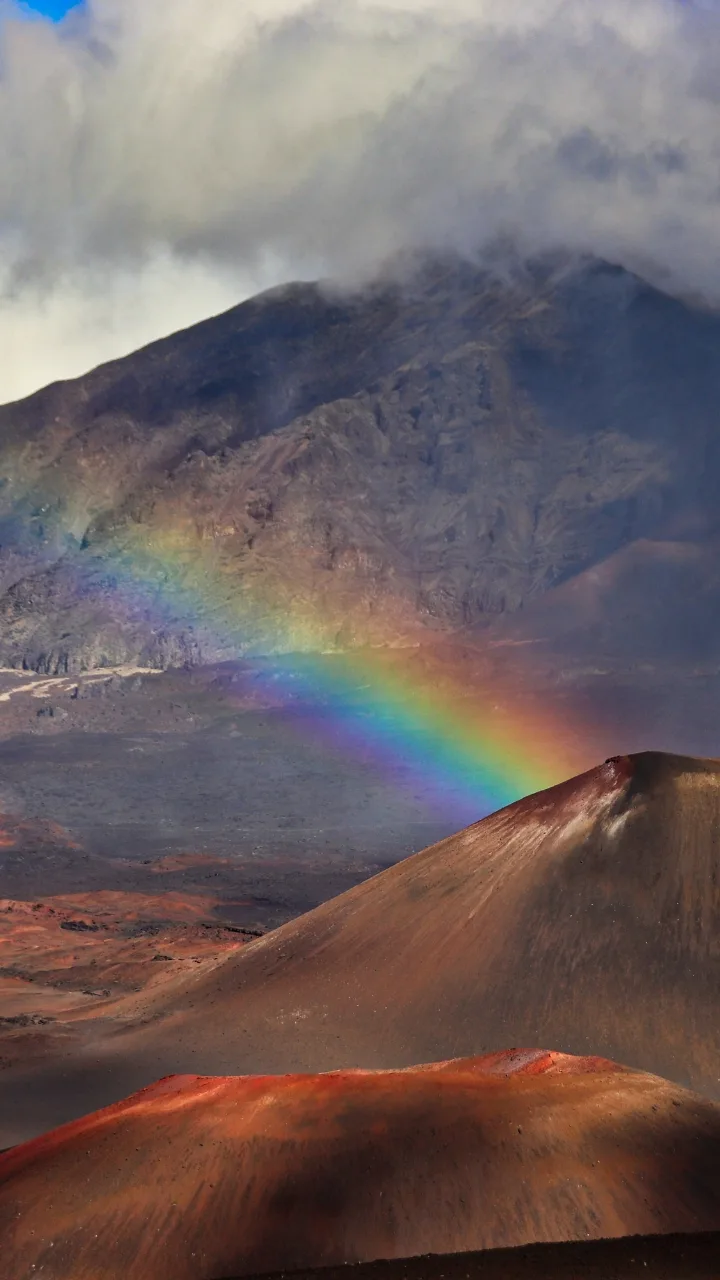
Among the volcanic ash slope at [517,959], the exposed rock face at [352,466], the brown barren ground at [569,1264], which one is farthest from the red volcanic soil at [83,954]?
the exposed rock face at [352,466]

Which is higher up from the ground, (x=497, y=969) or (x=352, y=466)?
(x=352, y=466)

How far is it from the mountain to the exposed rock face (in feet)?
316

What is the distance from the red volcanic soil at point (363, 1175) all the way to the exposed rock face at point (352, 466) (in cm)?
10781

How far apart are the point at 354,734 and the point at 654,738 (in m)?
25.0

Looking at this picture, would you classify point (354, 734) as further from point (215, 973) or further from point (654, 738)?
point (215, 973)

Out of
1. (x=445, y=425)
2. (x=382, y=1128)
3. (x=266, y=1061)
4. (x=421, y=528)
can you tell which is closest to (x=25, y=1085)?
(x=266, y=1061)

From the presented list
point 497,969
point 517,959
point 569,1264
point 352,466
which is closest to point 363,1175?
point 569,1264

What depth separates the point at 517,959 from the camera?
26672 mm

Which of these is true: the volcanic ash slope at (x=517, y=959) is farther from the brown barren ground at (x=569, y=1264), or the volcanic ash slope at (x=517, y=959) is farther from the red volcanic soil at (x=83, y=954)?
Answer: the brown barren ground at (x=569, y=1264)

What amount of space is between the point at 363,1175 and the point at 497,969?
9.71 meters

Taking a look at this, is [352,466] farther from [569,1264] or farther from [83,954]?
[569,1264]

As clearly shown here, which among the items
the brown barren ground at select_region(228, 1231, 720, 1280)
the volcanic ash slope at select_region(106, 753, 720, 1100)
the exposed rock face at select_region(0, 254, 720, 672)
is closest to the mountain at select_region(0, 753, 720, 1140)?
the volcanic ash slope at select_region(106, 753, 720, 1100)

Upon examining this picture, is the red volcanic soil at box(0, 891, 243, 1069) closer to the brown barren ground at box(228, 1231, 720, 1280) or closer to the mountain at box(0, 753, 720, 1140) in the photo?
the mountain at box(0, 753, 720, 1140)

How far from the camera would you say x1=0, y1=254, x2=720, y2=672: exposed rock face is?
134125mm
